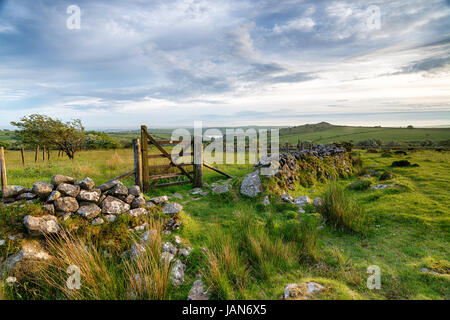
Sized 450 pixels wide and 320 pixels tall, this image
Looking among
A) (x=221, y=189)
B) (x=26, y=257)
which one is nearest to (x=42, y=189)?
(x=26, y=257)

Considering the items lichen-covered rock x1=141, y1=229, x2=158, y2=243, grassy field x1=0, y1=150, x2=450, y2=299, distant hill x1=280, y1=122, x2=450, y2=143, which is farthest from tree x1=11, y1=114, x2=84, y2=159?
distant hill x1=280, y1=122, x2=450, y2=143

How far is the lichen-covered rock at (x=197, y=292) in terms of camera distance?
336 cm

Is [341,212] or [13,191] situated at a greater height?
[13,191]

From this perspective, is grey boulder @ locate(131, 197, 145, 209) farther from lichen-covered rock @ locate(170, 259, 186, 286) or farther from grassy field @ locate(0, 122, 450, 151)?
grassy field @ locate(0, 122, 450, 151)

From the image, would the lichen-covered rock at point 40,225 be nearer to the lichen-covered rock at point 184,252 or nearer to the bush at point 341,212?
the lichen-covered rock at point 184,252

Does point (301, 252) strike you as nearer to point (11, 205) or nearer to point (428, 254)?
point (428, 254)

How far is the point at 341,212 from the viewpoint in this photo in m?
6.04

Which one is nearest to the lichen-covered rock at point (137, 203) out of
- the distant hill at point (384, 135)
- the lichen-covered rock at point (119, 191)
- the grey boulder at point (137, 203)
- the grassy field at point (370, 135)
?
the grey boulder at point (137, 203)

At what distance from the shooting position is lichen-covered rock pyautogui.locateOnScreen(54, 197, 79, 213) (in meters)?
4.97

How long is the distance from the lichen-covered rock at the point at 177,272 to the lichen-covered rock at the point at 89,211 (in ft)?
8.68

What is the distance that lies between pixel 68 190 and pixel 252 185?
655 centimetres

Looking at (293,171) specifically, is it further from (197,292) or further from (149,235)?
(197,292)

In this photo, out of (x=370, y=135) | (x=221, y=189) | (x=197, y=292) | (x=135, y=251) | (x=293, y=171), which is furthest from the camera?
(x=370, y=135)

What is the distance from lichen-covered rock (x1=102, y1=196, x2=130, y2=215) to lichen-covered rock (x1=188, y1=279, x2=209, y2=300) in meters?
3.19
